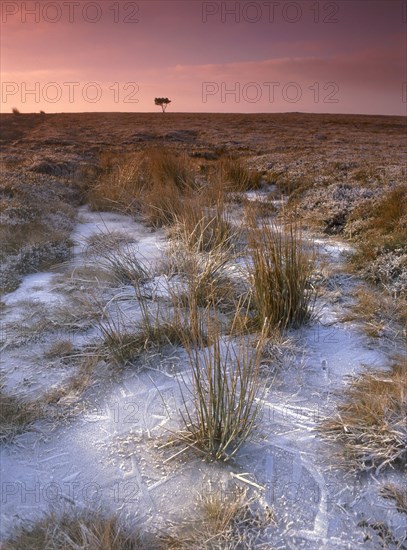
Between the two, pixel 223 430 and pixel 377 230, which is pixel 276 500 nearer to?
pixel 223 430

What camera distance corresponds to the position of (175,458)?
280 cm

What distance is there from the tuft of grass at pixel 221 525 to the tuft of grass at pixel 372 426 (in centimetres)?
61

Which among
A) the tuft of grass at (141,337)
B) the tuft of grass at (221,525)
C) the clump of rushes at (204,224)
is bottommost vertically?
the tuft of grass at (221,525)

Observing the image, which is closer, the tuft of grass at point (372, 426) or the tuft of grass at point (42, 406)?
the tuft of grass at point (372, 426)

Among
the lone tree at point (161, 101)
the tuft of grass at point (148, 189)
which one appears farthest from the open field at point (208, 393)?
the lone tree at point (161, 101)

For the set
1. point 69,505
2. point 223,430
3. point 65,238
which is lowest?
point 69,505

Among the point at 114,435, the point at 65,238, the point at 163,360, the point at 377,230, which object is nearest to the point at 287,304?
the point at 163,360

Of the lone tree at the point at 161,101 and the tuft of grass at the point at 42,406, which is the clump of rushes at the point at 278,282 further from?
the lone tree at the point at 161,101

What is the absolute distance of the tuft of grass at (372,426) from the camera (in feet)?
8.66

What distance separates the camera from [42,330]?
171 inches

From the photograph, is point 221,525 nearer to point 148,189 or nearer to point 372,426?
point 372,426

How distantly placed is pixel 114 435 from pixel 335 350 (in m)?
1.82

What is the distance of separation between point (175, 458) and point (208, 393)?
41cm

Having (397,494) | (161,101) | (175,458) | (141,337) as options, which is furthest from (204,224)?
(161,101)
